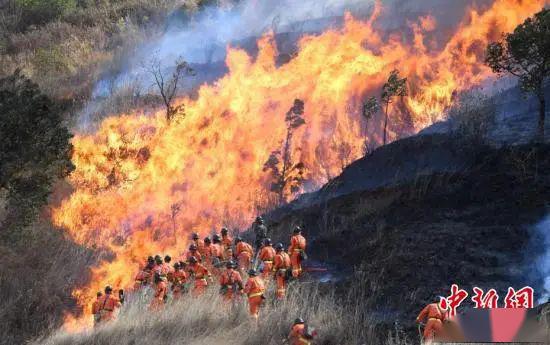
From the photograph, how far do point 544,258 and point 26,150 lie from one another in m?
12.2

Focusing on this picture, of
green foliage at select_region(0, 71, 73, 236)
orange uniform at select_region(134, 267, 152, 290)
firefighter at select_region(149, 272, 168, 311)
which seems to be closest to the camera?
firefighter at select_region(149, 272, 168, 311)

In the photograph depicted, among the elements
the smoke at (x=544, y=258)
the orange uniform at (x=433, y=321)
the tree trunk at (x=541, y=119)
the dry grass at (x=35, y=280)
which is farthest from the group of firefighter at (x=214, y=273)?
the tree trunk at (x=541, y=119)

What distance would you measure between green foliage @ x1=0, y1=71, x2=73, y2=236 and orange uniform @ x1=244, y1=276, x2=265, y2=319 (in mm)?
6641

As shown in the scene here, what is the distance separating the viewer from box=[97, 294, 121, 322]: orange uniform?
41.0 feet

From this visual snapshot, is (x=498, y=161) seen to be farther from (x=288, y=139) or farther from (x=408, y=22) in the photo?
(x=408, y=22)

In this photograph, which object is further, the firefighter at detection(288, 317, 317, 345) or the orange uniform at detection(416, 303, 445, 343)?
the orange uniform at detection(416, 303, 445, 343)

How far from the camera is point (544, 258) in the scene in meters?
13.1

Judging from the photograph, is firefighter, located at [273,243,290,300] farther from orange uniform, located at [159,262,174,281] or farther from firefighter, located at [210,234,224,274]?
orange uniform, located at [159,262,174,281]

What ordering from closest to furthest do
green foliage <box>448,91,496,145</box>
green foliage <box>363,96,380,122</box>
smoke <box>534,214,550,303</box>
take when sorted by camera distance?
1. smoke <box>534,214,550,303</box>
2. green foliage <box>448,91,496,145</box>
3. green foliage <box>363,96,380,122</box>

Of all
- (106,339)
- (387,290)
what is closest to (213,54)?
(387,290)

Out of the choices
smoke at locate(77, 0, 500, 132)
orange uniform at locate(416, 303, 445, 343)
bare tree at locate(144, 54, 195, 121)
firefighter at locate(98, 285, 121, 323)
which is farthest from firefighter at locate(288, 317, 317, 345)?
smoke at locate(77, 0, 500, 132)

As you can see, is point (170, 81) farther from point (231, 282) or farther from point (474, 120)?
point (231, 282)

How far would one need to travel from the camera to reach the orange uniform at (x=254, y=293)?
10156mm

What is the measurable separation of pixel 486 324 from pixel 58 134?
12.1m
